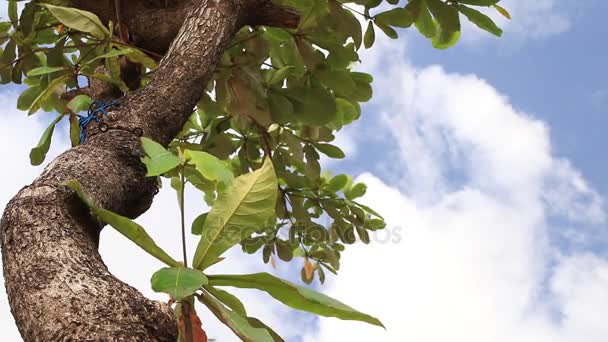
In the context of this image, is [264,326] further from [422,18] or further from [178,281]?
[422,18]

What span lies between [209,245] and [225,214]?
0.04 meters

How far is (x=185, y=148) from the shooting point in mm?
1411

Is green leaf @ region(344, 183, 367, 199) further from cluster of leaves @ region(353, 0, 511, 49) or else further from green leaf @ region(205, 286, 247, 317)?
green leaf @ region(205, 286, 247, 317)

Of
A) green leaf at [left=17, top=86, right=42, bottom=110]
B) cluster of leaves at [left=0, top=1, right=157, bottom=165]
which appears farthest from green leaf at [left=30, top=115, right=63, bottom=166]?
green leaf at [left=17, top=86, right=42, bottom=110]

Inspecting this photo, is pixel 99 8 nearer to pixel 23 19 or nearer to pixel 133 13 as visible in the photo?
pixel 133 13

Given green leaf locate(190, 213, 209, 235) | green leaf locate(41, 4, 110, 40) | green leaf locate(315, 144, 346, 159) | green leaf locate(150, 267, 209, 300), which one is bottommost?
green leaf locate(150, 267, 209, 300)

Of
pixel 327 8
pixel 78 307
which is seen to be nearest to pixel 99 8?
pixel 327 8

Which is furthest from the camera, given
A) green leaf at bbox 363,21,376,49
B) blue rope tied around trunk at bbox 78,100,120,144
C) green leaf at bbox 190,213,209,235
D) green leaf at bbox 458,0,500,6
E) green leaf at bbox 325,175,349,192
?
green leaf at bbox 325,175,349,192

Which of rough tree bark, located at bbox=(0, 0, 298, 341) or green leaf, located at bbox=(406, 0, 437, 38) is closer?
rough tree bark, located at bbox=(0, 0, 298, 341)

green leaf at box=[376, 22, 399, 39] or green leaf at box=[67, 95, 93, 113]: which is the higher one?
green leaf at box=[376, 22, 399, 39]

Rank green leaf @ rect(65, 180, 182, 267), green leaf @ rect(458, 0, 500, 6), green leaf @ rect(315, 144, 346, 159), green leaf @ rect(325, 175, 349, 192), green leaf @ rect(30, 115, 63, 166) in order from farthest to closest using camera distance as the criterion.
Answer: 1. green leaf @ rect(325, 175, 349, 192)
2. green leaf @ rect(315, 144, 346, 159)
3. green leaf @ rect(458, 0, 500, 6)
4. green leaf @ rect(30, 115, 63, 166)
5. green leaf @ rect(65, 180, 182, 267)

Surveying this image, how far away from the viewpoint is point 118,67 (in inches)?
52.7

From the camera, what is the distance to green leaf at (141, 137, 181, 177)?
0.78 m

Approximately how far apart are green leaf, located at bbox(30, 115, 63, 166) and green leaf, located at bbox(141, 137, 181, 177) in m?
0.50
